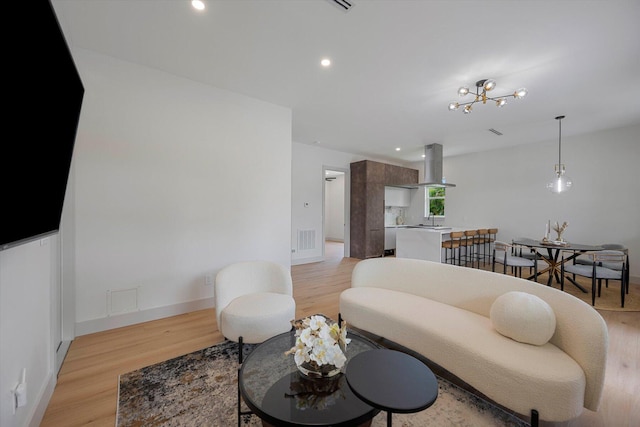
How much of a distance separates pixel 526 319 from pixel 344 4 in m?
2.58

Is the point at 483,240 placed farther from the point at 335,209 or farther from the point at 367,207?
the point at 335,209

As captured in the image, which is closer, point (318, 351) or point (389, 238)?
point (318, 351)

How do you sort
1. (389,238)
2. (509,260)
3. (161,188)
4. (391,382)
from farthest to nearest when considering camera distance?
(389,238)
(509,260)
(161,188)
(391,382)

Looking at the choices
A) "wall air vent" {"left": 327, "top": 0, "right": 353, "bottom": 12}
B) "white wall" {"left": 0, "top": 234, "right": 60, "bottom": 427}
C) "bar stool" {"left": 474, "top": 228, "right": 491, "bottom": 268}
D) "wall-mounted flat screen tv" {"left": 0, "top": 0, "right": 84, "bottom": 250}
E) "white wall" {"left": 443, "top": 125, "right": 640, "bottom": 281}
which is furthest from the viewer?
"bar stool" {"left": 474, "top": 228, "right": 491, "bottom": 268}

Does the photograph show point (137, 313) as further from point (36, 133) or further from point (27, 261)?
point (36, 133)

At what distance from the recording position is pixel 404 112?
413 cm

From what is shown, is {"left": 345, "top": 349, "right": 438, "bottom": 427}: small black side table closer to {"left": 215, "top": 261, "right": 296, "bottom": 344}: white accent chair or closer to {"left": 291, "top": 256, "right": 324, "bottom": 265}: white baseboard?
{"left": 215, "top": 261, "right": 296, "bottom": 344}: white accent chair

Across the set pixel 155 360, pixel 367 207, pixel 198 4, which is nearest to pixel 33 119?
pixel 198 4

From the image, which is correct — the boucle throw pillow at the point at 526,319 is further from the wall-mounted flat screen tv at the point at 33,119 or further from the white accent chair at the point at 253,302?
the wall-mounted flat screen tv at the point at 33,119

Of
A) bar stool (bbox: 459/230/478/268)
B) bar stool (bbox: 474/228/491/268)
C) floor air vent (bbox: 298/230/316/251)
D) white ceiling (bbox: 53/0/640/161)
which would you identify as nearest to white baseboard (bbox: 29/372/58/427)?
white ceiling (bbox: 53/0/640/161)

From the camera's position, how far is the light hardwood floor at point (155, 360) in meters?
→ 1.58

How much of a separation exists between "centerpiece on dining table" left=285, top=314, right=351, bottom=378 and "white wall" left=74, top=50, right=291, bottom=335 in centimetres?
230

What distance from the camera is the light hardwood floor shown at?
1.58 metres

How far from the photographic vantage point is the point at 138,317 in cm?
279
